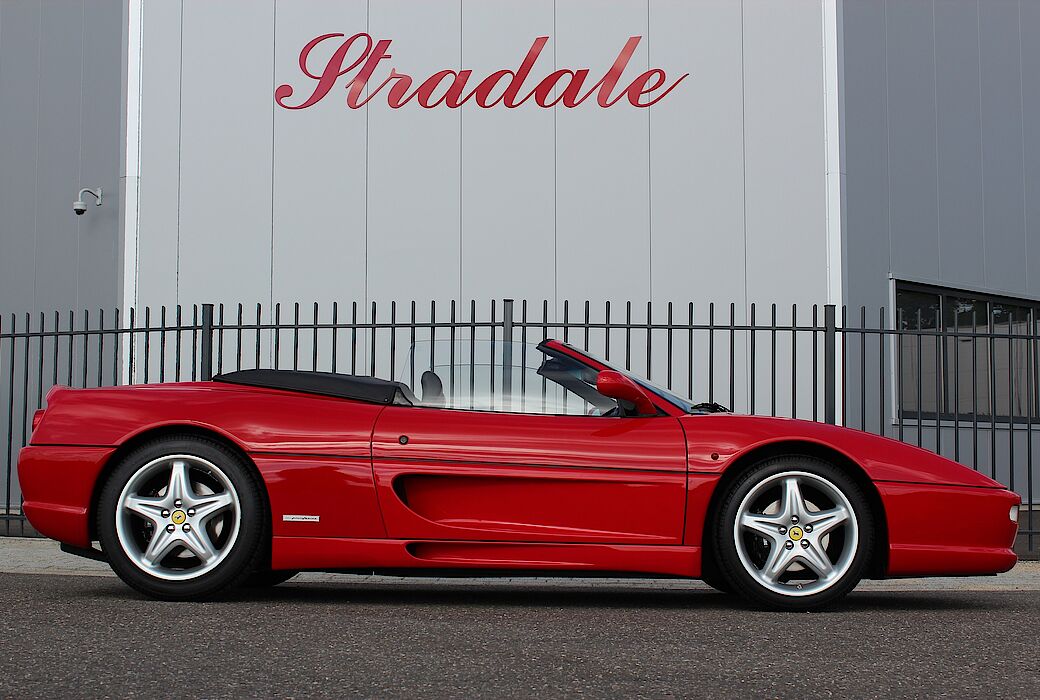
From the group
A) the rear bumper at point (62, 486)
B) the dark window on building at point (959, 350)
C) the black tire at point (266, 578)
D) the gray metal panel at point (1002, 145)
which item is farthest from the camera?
the gray metal panel at point (1002, 145)

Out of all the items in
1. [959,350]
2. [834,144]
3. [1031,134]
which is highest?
[1031,134]

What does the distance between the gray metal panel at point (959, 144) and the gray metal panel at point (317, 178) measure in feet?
20.8

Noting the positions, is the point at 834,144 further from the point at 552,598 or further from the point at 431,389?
the point at 431,389

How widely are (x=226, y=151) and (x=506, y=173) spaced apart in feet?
9.37

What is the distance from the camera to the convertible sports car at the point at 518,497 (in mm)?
4832

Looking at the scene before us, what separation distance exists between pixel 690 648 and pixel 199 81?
380 inches

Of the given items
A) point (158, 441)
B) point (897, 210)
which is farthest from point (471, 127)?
point (158, 441)

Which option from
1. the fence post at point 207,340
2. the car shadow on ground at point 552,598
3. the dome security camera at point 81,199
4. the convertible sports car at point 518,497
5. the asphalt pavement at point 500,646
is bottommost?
the car shadow on ground at point 552,598

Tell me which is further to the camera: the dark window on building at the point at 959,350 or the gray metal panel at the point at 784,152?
the dark window on building at the point at 959,350

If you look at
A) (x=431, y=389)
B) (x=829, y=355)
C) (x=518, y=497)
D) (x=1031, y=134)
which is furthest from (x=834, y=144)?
(x=518, y=497)

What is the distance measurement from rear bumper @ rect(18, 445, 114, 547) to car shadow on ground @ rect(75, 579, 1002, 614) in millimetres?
363

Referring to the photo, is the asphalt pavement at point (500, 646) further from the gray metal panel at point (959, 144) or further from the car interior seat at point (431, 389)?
the gray metal panel at point (959, 144)

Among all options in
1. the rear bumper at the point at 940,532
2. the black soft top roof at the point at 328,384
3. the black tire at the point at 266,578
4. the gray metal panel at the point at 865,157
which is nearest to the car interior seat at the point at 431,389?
the black soft top roof at the point at 328,384

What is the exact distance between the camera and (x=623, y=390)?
4945 millimetres
